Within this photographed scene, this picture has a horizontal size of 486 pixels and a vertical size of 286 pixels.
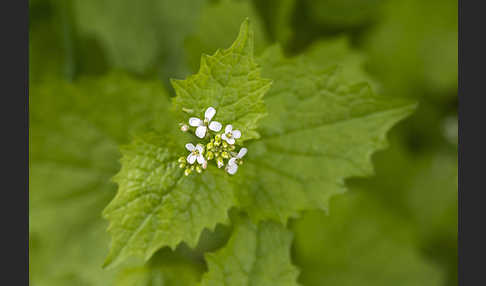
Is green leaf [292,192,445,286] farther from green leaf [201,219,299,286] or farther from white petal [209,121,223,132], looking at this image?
white petal [209,121,223,132]

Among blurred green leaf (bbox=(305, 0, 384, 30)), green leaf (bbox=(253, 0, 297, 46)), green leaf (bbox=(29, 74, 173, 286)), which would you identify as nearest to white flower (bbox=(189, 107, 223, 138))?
green leaf (bbox=(29, 74, 173, 286))

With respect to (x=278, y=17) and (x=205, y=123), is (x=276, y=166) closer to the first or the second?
(x=205, y=123)

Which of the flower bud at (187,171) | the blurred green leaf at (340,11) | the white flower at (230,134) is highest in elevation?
the blurred green leaf at (340,11)

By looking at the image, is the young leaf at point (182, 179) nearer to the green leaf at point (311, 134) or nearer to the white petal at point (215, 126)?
the white petal at point (215, 126)

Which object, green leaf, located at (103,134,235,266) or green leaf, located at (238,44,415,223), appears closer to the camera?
green leaf, located at (103,134,235,266)

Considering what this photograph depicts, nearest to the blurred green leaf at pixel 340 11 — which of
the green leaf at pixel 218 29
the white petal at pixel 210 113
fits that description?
the green leaf at pixel 218 29
